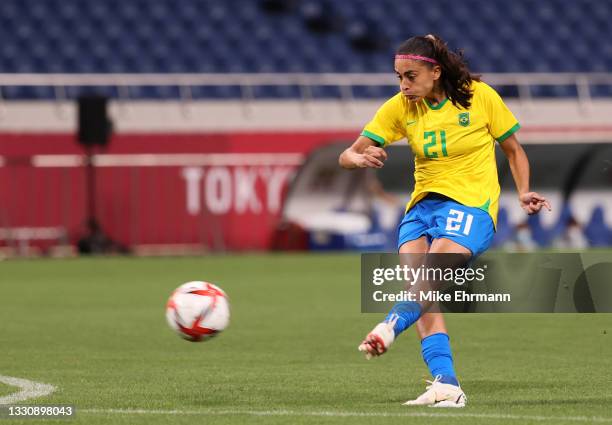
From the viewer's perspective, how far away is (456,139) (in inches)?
277

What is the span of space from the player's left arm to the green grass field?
1.01 meters

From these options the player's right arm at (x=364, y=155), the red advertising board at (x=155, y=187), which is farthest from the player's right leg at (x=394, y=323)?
the red advertising board at (x=155, y=187)

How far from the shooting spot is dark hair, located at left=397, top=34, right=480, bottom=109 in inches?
271

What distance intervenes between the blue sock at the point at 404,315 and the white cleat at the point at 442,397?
376mm

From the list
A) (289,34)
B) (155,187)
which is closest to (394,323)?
(155,187)

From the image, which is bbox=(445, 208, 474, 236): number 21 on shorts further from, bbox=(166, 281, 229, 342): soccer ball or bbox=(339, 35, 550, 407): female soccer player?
bbox=(166, 281, 229, 342): soccer ball

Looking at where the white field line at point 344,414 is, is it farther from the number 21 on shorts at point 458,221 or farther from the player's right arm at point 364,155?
the player's right arm at point 364,155

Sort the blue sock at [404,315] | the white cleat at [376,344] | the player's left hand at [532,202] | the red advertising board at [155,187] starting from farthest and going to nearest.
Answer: the red advertising board at [155,187] → the player's left hand at [532,202] → the blue sock at [404,315] → the white cleat at [376,344]

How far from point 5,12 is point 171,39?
2896mm

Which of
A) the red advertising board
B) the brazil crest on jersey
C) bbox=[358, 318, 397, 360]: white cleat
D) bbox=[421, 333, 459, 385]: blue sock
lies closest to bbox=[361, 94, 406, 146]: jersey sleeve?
the brazil crest on jersey

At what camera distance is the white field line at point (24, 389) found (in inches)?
276

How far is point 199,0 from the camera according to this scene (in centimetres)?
2492

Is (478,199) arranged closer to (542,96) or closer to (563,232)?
(563,232)

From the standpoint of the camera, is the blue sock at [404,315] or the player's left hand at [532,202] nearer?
the blue sock at [404,315]
